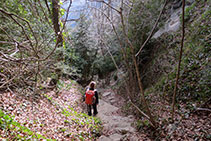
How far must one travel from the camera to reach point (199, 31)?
621 centimetres

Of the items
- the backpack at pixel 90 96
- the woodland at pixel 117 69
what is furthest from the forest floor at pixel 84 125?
the backpack at pixel 90 96

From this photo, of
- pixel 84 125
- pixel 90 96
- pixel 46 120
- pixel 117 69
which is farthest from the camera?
pixel 90 96

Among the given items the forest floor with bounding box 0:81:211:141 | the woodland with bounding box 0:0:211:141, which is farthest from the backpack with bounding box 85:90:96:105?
the forest floor with bounding box 0:81:211:141

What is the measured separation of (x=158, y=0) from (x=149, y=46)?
112 inches

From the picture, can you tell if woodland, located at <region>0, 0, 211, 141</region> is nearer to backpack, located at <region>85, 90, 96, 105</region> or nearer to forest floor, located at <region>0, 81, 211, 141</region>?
forest floor, located at <region>0, 81, 211, 141</region>

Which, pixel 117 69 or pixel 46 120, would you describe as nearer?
pixel 46 120

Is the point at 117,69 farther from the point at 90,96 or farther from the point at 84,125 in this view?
the point at 84,125

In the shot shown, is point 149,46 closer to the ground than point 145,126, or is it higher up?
higher up

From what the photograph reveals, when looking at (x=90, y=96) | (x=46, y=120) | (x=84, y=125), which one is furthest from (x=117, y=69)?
Answer: (x=46, y=120)

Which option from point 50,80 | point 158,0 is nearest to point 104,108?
point 50,80

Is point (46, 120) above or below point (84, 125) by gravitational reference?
above

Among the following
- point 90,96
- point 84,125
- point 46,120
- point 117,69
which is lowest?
point 84,125

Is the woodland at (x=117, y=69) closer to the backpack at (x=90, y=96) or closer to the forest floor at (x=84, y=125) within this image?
the forest floor at (x=84, y=125)

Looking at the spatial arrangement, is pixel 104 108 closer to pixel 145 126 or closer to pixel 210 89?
pixel 145 126
